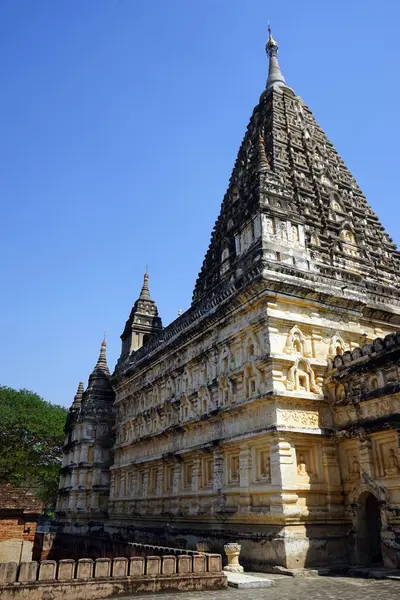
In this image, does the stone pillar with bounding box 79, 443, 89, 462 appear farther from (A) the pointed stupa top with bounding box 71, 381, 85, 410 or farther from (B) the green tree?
(B) the green tree

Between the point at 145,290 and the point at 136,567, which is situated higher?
the point at 145,290

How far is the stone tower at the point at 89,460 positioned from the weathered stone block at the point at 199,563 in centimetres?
2286

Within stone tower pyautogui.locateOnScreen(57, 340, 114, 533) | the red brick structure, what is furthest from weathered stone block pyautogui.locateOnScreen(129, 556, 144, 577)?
stone tower pyautogui.locateOnScreen(57, 340, 114, 533)

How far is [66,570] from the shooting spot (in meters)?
10.7

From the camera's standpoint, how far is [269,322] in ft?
59.2

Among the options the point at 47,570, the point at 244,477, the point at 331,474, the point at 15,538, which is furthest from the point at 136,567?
the point at 331,474

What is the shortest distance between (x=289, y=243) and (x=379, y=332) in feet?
18.9

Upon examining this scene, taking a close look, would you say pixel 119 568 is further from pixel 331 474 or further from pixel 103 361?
pixel 103 361

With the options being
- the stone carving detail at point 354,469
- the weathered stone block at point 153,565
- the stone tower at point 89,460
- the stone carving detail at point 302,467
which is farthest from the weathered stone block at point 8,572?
the stone tower at point 89,460

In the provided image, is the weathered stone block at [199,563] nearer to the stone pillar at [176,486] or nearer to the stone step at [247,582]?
the stone step at [247,582]

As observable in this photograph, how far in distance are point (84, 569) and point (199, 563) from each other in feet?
9.92

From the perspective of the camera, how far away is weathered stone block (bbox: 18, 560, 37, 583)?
404 inches

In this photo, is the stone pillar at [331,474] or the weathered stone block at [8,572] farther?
the stone pillar at [331,474]

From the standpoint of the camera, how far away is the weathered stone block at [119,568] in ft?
36.7
